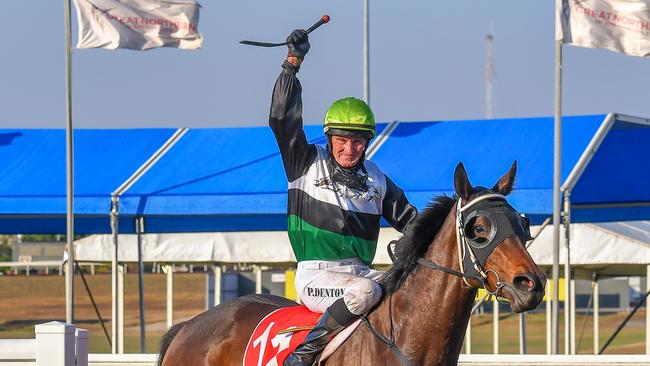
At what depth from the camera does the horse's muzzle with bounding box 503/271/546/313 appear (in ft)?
18.0

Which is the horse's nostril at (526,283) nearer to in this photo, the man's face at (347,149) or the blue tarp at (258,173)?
the man's face at (347,149)

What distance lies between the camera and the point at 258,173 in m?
15.7

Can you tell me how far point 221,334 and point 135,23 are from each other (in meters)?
8.59

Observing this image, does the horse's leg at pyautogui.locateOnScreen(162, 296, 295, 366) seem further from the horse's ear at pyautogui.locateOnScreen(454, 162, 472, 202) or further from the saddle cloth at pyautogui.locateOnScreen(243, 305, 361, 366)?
the horse's ear at pyautogui.locateOnScreen(454, 162, 472, 202)

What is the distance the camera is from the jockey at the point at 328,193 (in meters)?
6.67

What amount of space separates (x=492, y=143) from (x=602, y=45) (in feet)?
6.27

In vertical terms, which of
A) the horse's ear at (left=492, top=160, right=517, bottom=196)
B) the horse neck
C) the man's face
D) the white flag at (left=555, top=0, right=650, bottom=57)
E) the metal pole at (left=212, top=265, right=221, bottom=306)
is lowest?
the metal pole at (left=212, top=265, right=221, bottom=306)

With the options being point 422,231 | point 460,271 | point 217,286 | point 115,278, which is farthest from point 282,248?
point 460,271

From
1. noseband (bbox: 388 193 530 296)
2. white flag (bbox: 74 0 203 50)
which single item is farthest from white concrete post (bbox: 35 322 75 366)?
white flag (bbox: 74 0 203 50)

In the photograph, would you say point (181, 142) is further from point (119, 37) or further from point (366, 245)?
point (366, 245)

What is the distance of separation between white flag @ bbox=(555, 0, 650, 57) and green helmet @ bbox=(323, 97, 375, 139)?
8280mm

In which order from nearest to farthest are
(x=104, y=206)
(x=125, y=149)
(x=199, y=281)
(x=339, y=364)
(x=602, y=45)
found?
(x=339, y=364)
(x=602, y=45)
(x=104, y=206)
(x=125, y=149)
(x=199, y=281)

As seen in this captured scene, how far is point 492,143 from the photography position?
51.5 feet

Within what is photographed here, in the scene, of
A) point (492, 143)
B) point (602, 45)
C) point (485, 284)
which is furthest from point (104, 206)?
point (485, 284)
